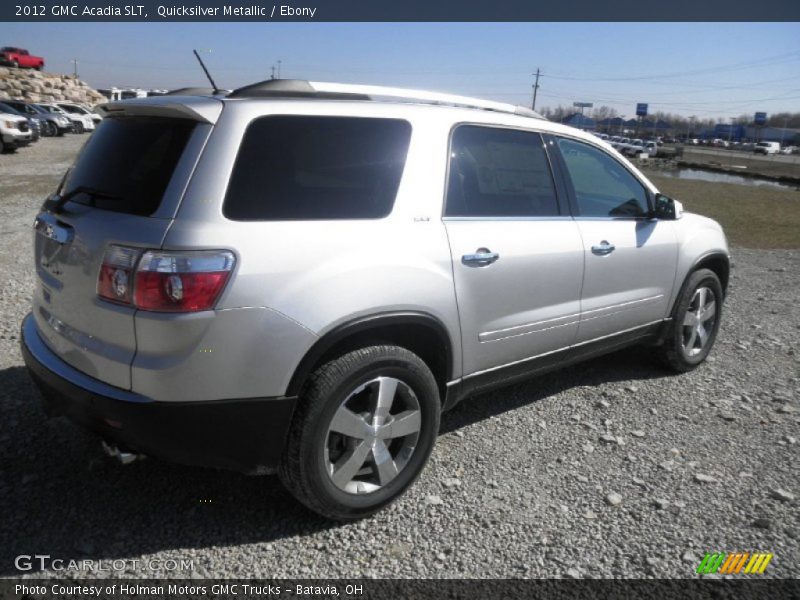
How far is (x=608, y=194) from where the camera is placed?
4.28 meters

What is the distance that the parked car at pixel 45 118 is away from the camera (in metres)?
32.9

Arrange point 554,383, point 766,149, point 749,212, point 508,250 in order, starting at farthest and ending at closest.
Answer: point 766,149 → point 749,212 → point 554,383 → point 508,250

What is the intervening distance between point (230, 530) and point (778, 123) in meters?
184

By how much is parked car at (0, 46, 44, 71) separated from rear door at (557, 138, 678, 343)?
72.3 meters

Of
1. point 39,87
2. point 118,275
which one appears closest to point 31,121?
point 39,87

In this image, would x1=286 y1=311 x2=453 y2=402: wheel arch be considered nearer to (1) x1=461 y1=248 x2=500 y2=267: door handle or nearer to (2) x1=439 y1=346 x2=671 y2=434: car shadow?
(1) x1=461 y1=248 x2=500 y2=267: door handle

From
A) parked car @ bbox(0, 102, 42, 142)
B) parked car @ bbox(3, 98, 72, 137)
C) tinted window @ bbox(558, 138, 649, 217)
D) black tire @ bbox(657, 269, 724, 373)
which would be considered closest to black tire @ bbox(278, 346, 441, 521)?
tinted window @ bbox(558, 138, 649, 217)

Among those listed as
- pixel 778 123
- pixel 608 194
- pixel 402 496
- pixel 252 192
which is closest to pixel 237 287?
pixel 252 192

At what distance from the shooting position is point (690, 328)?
4.96 meters

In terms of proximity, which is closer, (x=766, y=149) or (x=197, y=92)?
→ (x=197, y=92)

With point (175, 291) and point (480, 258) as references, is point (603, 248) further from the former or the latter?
point (175, 291)

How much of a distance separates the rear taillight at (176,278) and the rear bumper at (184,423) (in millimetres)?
368

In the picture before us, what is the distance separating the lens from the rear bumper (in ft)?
8.00

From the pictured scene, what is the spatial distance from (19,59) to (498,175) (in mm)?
73173
